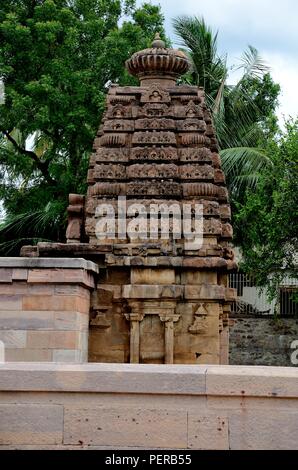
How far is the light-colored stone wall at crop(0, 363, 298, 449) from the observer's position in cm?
621

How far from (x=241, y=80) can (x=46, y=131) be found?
27.7 ft

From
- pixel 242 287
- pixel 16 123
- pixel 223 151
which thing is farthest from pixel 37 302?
pixel 242 287

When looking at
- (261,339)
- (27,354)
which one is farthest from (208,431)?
(261,339)

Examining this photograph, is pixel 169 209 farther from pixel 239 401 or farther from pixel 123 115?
pixel 239 401

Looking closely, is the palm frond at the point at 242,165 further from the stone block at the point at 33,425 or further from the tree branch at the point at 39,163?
the stone block at the point at 33,425

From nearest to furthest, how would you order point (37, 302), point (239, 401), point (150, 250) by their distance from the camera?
point (239, 401), point (37, 302), point (150, 250)

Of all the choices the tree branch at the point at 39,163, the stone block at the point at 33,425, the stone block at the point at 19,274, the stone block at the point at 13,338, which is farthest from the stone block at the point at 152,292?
the tree branch at the point at 39,163

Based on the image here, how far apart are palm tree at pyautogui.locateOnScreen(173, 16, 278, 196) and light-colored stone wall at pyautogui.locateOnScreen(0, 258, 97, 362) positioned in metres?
15.6

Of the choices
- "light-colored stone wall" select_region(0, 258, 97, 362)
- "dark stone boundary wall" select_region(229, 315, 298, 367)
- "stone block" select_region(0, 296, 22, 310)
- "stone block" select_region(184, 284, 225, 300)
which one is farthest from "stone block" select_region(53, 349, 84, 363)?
"dark stone boundary wall" select_region(229, 315, 298, 367)

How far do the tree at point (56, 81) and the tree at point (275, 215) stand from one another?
178 inches

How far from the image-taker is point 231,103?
2931 centimetres

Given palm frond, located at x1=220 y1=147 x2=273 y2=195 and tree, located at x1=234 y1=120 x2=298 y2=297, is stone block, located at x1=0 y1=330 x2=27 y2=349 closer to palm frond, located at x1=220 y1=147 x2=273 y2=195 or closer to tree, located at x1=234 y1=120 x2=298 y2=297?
tree, located at x1=234 y1=120 x2=298 y2=297

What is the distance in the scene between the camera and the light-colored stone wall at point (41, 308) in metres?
10.5

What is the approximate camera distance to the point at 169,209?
11703 mm
